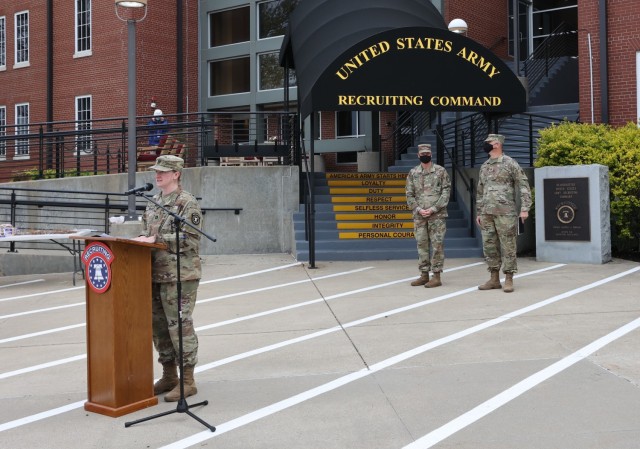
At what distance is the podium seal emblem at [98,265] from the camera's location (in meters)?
4.93

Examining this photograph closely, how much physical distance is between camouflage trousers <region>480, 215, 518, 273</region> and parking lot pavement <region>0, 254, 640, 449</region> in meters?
0.40

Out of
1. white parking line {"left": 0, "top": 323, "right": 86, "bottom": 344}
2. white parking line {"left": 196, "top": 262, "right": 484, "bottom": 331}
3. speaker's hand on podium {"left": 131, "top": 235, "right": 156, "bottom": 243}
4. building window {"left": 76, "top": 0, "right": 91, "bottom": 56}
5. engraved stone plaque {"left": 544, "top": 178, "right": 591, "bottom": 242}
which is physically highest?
building window {"left": 76, "top": 0, "right": 91, "bottom": 56}

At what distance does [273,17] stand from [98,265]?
23087 millimetres

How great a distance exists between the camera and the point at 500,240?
970 cm

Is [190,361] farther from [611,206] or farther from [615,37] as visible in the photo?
[615,37]

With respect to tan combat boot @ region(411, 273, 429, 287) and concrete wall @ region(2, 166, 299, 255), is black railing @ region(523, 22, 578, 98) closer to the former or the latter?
concrete wall @ region(2, 166, 299, 255)

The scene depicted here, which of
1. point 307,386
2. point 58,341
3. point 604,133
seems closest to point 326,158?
point 604,133

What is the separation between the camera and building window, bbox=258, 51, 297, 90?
26.6 meters

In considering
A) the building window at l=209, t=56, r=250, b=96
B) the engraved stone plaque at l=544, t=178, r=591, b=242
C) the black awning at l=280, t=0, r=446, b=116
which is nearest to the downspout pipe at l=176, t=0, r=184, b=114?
the building window at l=209, t=56, r=250, b=96

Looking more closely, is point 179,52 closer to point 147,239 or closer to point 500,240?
point 500,240

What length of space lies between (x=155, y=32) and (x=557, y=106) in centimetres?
1435

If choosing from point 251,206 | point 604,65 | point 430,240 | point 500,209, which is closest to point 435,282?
point 430,240

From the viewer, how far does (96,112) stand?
26.3 m

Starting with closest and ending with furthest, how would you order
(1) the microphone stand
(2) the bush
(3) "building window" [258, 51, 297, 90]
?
(1) the microphone stand → (2) the bush → (3) "building window" [258, 51, 297, 90]
